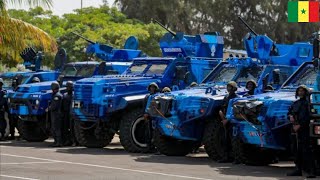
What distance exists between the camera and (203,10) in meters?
49.2

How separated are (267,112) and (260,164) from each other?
1664mm

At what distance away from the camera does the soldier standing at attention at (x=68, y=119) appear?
2094cm

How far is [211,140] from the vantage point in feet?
54.5

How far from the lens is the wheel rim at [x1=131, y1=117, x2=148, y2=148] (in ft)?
62.3

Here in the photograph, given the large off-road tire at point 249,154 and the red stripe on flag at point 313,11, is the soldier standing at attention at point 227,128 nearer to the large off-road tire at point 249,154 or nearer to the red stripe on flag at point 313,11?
the large off-road tire at point 249,154

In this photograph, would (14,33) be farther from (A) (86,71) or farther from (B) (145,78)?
(A) (86,71)

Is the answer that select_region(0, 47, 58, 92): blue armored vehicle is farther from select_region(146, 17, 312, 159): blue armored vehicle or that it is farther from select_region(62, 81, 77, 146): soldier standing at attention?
select_region(146, 17, 312, 159): blue armored vehicle

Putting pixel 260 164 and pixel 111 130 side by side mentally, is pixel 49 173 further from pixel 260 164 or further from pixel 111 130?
pixel 111 130

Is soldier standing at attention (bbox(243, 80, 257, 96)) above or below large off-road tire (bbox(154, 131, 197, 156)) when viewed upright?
above

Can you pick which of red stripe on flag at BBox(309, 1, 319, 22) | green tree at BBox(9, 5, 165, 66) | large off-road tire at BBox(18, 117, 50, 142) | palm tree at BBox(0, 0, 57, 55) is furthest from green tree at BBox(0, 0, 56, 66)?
green tree at BBox(9, 5, 165, 66)

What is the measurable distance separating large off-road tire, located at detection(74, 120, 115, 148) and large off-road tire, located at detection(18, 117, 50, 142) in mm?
2542

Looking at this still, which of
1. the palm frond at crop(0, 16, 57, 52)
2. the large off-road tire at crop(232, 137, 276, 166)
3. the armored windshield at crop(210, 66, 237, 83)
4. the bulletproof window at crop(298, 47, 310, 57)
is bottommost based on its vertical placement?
the large off-road tire at crop(232, 137, 276, 166)

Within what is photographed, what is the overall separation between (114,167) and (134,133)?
10.7ft

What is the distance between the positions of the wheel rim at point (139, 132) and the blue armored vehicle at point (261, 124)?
3478 mm
